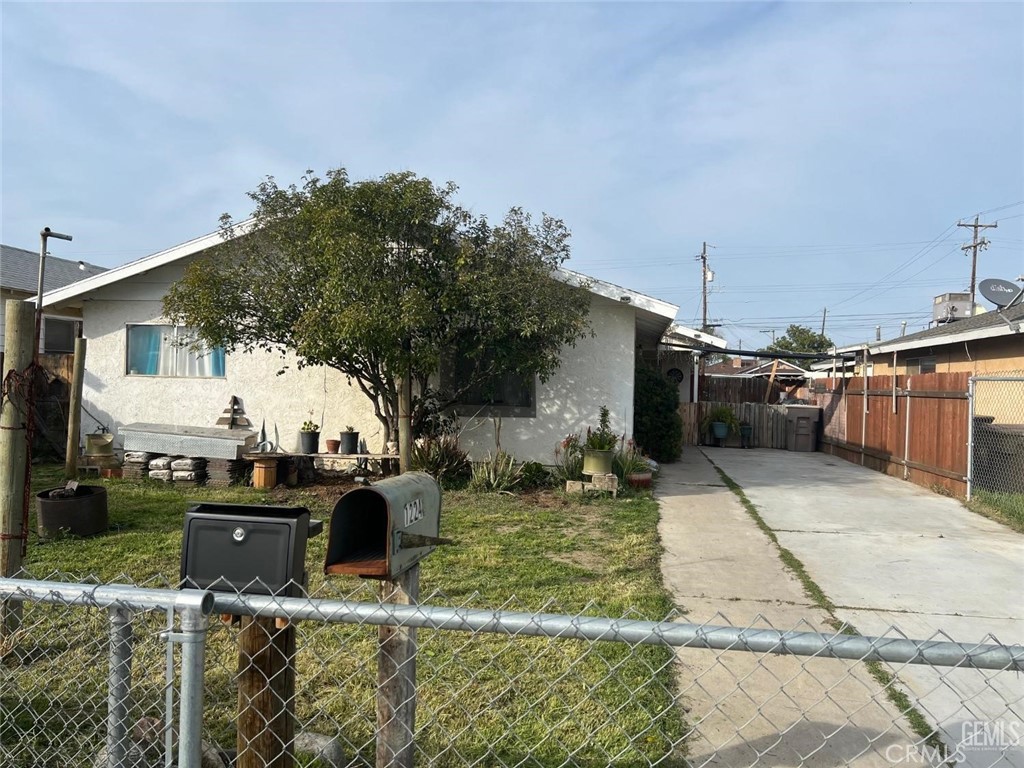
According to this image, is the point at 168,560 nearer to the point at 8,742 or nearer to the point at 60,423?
the point at 8,742

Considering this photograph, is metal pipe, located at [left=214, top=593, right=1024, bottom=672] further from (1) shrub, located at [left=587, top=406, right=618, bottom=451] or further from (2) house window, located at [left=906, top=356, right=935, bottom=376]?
(2) house window, located at [left=906, top=356, right=935, bottom=376]

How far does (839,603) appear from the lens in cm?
506

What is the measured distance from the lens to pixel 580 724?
3.25 metres

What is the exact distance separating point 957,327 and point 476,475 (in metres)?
10.5

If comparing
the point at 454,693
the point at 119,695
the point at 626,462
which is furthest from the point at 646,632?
the point at 626,462

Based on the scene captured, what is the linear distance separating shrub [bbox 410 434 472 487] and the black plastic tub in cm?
398

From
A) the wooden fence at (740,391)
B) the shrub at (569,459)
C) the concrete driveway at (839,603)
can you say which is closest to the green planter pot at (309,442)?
the shrub at (569,459)

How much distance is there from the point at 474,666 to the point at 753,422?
1592 cm

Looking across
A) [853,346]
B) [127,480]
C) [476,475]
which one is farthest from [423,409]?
[853,346]

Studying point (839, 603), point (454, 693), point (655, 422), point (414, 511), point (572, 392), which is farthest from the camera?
point (655, 422)

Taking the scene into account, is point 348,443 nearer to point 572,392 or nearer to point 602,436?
point 572,392

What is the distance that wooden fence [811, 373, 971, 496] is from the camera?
10.0 metres

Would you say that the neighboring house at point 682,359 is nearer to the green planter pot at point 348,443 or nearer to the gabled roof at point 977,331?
the gabled roof at point 977,331

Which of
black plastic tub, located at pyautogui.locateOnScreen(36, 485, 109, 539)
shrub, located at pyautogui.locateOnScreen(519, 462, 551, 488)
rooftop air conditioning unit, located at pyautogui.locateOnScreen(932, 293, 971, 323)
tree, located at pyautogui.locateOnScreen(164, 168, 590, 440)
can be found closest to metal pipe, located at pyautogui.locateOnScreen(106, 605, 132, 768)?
black plastic tub, located at pyautogui.locateOnScreen(36, 485, 109, 539)
